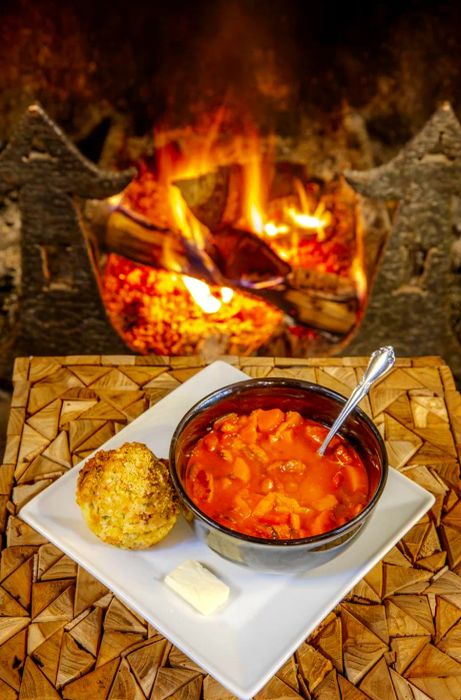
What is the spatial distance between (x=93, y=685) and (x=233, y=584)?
0.24 metres

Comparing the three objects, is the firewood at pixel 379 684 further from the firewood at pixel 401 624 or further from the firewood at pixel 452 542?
the firewood at pixel 452 542

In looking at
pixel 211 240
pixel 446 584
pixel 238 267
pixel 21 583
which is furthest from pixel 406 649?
pixel 211 240

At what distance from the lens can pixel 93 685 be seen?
3.82 ft

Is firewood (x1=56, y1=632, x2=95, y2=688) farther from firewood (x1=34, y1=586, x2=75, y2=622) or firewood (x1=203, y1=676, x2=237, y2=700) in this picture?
firewood (x1=203, y1=676, x2=237, y2=700)

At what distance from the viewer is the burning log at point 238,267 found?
8.05ft

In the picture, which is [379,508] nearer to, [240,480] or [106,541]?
[240,480]

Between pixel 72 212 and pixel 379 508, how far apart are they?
1.37m

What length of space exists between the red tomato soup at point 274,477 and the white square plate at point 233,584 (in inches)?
3.0

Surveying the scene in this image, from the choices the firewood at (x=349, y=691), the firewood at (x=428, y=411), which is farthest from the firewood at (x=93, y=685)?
the firewood at (x=428, y=411)

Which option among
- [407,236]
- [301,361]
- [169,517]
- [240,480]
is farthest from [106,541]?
[407,236]

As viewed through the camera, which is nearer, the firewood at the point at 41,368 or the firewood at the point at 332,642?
the firewood at the point at 332,642

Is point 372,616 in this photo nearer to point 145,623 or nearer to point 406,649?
point 406,649

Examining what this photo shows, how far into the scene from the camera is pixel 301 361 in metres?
1.72

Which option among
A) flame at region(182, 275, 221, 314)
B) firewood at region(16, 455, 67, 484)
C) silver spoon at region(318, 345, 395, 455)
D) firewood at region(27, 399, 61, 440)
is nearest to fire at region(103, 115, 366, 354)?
flame at region(182, 275, 221, 314)
